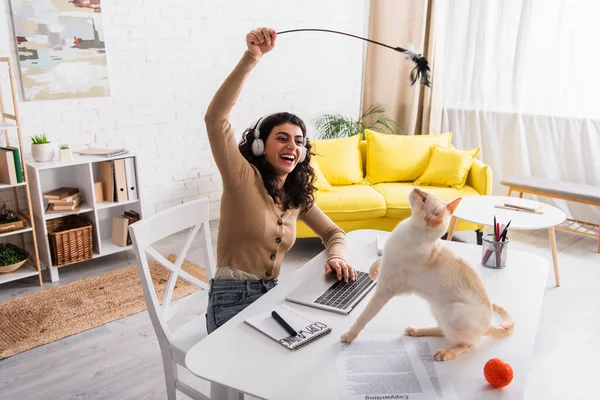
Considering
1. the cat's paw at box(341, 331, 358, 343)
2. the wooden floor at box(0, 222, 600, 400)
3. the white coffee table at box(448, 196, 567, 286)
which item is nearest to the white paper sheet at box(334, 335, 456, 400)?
the cat's paw at box(341, 331, 358, 343)

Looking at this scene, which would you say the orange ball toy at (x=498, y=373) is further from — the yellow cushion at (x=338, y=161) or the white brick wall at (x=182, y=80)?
the white brick wall at (x=182, y=80)

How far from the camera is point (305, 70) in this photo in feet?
15.3

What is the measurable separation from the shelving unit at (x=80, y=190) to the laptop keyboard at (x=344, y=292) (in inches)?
86.6

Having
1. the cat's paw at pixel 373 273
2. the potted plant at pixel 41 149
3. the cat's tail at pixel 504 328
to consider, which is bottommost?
the cat's tail at pixel 504 328

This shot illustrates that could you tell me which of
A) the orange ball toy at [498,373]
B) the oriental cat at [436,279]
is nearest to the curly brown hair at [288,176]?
the oriental cat at [436,279]

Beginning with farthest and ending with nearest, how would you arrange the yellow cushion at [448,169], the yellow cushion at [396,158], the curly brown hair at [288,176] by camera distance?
the yellow cushion at [396,158], the yellow cushion at [448,169], the curly brown hair at [288,176]

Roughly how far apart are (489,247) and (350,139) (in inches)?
94.5

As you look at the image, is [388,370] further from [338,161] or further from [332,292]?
[338,161]

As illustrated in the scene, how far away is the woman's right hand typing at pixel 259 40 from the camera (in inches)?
54.9

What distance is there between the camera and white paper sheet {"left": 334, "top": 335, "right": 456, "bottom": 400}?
1.00m

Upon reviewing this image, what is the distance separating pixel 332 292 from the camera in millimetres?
1426

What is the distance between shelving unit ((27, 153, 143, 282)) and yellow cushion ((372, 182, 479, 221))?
1.72 m

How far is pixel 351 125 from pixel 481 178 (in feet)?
4.48

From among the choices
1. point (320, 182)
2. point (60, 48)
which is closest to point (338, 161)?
point (320, 182)
